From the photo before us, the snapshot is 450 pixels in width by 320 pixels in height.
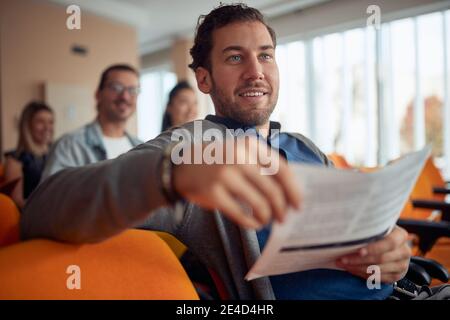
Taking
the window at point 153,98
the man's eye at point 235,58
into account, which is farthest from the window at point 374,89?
the man's eye at point 235,58

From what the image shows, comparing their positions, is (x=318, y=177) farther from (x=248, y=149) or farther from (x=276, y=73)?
(x=276, y=73)

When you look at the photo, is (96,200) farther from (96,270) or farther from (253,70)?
(253,70)

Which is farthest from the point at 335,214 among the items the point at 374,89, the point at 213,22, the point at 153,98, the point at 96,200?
the point at 153,98

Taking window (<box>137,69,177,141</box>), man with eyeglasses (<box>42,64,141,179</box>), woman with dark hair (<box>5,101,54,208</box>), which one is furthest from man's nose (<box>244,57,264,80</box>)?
window (<box>137,69,177,141</box>)

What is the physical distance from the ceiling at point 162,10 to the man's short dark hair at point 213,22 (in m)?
3.66

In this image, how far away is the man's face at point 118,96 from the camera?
7.77 ft

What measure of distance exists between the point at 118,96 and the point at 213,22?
4.66 ft

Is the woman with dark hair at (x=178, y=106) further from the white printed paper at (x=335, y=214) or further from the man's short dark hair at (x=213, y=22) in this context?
the white printed paper at (x=335, y=214)

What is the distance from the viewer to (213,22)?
1.12 m

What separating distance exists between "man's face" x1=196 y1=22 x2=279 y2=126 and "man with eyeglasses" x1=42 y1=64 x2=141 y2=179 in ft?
4.55

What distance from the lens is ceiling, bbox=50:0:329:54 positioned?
495cm

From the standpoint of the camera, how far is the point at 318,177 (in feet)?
1.38

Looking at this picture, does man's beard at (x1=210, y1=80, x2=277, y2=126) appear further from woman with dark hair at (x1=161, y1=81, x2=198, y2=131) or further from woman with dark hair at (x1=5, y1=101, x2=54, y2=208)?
woman with dark hair at (x1=5, y1=101, x2=54, y2=208)

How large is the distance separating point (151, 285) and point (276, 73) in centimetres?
73
